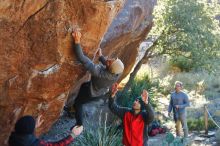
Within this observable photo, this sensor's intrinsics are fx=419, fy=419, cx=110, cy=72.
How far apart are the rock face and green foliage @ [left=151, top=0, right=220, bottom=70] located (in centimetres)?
1002

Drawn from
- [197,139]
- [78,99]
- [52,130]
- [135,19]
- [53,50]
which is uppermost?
[135,19]

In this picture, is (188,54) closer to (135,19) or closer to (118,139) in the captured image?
(135,19)

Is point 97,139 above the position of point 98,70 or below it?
below

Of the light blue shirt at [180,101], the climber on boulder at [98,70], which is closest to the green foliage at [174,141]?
the light blue shirt at [180,101]

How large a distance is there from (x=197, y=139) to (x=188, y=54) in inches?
224

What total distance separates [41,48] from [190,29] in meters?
11.0

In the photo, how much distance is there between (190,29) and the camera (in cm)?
1711

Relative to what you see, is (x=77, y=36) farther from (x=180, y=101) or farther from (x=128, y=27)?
(x=128, y=27)

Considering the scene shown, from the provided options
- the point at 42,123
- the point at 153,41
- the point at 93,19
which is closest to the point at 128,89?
the point at 153,41

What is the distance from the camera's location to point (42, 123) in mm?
8688

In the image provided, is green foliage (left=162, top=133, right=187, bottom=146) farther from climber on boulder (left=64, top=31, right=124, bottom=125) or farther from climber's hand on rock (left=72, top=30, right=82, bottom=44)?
climber's hand on rock (left=72, top=30, right=82, bottom=44)

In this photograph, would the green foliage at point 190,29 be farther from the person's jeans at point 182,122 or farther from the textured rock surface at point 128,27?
the person's jeans at point 182,122

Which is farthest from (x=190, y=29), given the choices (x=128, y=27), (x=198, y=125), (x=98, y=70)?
(x=98, y=70)

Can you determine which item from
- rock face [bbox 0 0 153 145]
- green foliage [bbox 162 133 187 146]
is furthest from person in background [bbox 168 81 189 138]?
rock face [bbox 0 0 153 145]
